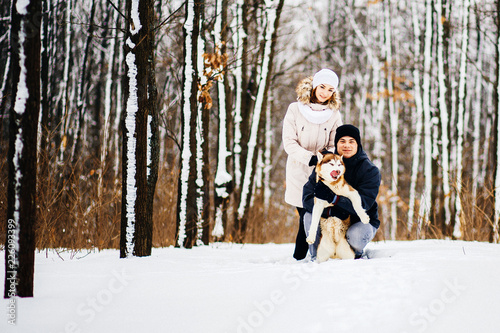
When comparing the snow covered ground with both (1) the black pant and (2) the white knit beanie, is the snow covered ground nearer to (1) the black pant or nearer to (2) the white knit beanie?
(1) the black pant

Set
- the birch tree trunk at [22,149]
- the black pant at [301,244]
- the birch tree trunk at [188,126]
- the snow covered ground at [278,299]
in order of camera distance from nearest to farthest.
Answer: the snow covered ground at [278,299], the birch tree trunk at [22,149], the black pant at [301,244], the birch tree trunk at [188,126]

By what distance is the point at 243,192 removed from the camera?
849cm

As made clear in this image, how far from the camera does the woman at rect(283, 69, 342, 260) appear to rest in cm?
449

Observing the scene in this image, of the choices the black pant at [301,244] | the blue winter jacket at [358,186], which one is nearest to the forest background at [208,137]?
the black pant at [301,244]

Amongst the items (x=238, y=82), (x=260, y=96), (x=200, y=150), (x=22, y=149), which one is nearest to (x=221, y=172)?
(x=200, y=150)

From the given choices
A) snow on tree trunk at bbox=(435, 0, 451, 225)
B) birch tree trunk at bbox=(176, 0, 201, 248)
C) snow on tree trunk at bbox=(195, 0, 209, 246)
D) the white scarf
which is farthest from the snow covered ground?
snow on tree trunk at bbox=(435, 0, 451, 225)

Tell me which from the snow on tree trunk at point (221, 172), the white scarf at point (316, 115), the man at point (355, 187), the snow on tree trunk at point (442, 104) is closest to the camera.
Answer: the man at point (355, 187)

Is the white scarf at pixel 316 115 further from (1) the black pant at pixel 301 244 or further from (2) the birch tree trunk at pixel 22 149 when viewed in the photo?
(2) the birch tree trunk at pixel 22 149

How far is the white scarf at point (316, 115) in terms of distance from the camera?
447 cm

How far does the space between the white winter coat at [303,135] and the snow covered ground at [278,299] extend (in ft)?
3.79

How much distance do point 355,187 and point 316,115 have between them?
82 cm

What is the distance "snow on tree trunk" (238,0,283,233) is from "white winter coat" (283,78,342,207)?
12.2 feet

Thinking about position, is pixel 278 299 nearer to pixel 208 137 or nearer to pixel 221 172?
pixel 208 137

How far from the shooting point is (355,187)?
410 centimetres
